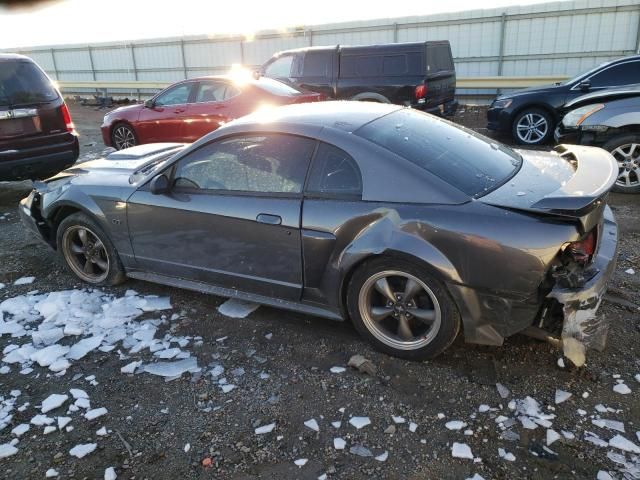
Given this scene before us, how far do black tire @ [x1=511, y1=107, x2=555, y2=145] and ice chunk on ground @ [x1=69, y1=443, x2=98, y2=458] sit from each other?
9.12 metres

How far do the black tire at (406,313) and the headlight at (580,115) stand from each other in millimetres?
4753

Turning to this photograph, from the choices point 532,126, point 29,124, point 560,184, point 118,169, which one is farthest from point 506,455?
point 532,126

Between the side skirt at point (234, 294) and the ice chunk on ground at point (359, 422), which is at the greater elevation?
the side skirt at point (234, 294)

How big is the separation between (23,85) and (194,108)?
9.68 feet

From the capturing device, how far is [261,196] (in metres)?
3.52

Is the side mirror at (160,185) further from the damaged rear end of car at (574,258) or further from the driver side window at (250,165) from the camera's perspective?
the damaged rear end of car at (574,258)

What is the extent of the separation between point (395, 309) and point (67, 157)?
5.91 m

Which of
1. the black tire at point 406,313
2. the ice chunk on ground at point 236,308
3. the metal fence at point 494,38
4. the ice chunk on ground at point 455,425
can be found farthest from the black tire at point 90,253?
the metal fence at point 494,38

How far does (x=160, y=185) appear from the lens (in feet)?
12.7

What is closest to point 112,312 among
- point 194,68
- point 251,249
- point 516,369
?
point 251,249

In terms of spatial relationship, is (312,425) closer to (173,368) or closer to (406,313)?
(406,313)

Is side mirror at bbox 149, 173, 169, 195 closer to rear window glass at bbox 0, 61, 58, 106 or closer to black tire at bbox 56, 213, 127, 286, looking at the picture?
black tire at bbox 56, 213, 127, 286

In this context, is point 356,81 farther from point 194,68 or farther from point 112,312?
point 194,68

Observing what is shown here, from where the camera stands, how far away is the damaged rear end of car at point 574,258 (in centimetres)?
279
